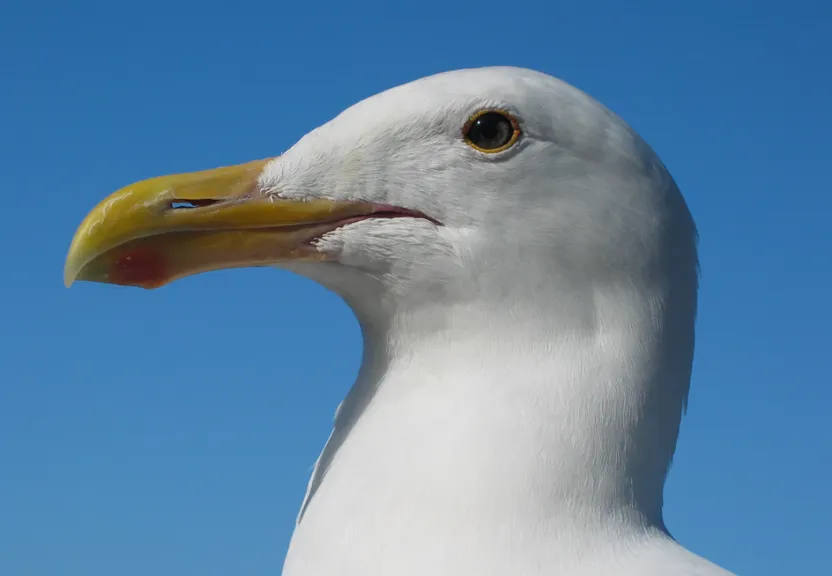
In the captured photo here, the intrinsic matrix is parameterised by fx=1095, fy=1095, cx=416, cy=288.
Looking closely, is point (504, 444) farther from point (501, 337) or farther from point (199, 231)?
point (199, 231)

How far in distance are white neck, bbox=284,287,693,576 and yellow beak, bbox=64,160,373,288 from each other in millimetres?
528

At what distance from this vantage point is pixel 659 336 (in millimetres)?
4188

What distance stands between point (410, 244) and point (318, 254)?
1.27 ft

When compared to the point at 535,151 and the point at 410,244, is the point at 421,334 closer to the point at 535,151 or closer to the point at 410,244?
the point at 410,244

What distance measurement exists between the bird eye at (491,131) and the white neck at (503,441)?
647 mm

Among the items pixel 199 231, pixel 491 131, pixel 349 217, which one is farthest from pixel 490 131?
pixel 199 231

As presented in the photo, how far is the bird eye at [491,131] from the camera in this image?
430 cm

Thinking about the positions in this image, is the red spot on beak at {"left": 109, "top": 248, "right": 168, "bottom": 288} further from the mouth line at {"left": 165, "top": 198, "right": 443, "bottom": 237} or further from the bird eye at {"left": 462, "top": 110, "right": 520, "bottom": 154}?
the bird eye at {"left": 462, "top": 110, "right": 520, "bottom": 154}

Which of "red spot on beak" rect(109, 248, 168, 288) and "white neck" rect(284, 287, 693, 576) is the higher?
"red spot on beak" rect(109, 248, 168, 288)

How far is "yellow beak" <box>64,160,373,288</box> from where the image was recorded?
427 centimetres

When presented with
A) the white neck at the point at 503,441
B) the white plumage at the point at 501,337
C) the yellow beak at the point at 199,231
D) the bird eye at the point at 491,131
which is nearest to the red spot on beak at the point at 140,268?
the yellow beak at the point at 199,231

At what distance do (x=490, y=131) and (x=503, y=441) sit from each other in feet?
4.08

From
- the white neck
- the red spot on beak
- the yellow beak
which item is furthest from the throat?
the red spot on beak

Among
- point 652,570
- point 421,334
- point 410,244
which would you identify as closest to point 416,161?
point 410,244
